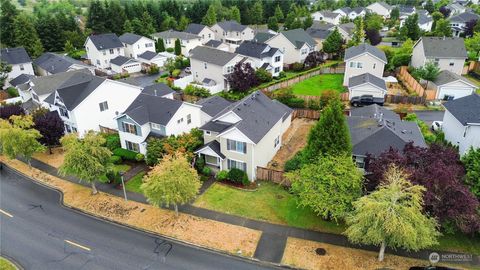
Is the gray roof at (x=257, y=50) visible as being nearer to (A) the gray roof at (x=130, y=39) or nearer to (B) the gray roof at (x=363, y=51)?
(B) the gray roof at (x=363, y=51)

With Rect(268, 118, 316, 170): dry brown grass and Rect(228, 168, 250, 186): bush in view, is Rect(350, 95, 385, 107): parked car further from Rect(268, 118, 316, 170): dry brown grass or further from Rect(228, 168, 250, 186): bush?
Rect(228, 168, 250, 186): bush

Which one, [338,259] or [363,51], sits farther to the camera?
[363,51]

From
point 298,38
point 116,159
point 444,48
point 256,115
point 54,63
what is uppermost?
point 444,48

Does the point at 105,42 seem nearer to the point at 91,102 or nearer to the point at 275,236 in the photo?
the point at 91,102

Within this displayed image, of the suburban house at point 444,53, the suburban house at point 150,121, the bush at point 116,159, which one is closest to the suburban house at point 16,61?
the suburban house at point 150,121

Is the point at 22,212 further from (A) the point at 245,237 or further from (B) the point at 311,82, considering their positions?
(B) the point at 311,82

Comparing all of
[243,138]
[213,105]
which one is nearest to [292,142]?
[213,105]

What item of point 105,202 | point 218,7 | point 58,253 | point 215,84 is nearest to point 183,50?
point 215,84
